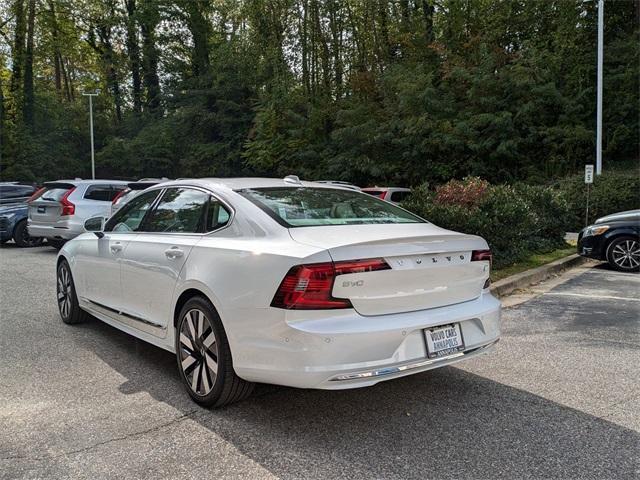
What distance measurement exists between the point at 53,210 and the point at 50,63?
112 ft

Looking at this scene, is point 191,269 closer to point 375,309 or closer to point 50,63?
point 375,309

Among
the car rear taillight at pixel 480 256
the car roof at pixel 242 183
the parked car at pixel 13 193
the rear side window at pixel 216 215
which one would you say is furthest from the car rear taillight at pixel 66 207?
the car rear taillight at pixel 480 256

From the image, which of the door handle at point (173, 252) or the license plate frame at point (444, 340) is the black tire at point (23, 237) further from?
the license plate frame at point (444, 340)

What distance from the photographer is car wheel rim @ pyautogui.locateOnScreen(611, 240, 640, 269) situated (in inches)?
364

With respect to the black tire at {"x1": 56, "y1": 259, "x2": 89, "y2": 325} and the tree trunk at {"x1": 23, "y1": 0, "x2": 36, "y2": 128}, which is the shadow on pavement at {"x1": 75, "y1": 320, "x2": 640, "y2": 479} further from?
the tree trunk at {"x1": 23, "y1": 0, "x2": 36, "y2": 128}

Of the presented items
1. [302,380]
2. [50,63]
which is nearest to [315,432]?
[302,380]

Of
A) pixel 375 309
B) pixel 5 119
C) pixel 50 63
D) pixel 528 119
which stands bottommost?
pixel 375 309

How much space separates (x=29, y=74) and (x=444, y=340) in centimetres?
3872

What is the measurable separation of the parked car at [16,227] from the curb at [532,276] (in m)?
11.3

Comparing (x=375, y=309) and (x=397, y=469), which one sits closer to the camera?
(x=397, y=469)

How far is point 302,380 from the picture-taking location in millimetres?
2959

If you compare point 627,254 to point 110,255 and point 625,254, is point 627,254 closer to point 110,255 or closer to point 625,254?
point 625,254

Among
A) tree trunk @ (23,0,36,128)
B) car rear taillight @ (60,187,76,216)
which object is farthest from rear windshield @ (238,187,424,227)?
tree trunk @ (23,0,36,128)

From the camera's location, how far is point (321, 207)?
398cm
